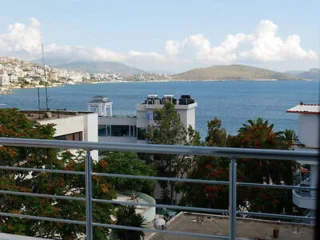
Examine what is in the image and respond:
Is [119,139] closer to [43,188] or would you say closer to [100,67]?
[43,188]

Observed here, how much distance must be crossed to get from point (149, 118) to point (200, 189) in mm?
23499

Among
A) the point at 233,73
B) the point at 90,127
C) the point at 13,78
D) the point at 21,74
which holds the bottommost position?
the point at 90,127

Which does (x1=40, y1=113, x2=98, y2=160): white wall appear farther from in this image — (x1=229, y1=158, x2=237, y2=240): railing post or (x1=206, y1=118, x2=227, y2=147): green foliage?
(x1=229, y1=158, x2=237, y2=240): railing post

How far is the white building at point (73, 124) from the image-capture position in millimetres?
20866

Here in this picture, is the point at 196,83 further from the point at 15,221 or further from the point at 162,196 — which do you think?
the point at 15,221

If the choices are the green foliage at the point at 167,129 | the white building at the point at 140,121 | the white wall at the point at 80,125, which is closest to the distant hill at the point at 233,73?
the white building at the point at 140,121

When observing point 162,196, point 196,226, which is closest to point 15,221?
point 196,226

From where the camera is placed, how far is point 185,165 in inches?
1190

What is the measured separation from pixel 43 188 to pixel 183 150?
21.2ft

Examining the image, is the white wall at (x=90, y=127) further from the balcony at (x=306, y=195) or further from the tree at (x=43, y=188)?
the balcony at (x=306, y=195)

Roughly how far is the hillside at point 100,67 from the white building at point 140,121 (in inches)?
3297

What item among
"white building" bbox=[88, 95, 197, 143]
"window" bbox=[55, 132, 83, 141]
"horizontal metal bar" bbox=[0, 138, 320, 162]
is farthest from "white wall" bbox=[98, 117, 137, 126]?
"horizontal metal bar" bbox=[0, 138, 320, 162]

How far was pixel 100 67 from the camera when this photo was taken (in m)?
130

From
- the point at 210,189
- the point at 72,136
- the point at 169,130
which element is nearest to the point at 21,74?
the point at 169,130
